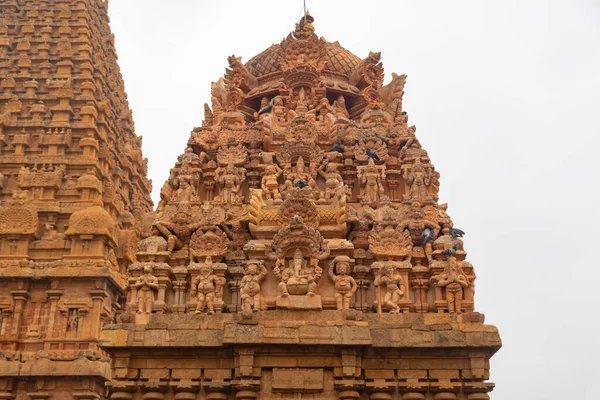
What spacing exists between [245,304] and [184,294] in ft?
4.94

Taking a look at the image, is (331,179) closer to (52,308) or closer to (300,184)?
(300,184)

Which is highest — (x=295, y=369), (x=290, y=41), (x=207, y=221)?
(x=290, y=41)

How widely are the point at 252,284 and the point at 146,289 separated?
217 cm

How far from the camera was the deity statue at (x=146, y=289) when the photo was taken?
13.7m

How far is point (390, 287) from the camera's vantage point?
541 inches

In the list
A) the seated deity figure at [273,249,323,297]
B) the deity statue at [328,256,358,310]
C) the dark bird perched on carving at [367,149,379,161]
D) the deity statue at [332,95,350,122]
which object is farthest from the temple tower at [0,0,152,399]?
the deity statue at [328,256,358,310]

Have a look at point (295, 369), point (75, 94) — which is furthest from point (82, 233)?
point (295, 369)

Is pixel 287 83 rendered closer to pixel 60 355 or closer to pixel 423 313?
pixel 423 313

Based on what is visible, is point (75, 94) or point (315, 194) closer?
point (315, 194)

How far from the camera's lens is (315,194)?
49.7 ft

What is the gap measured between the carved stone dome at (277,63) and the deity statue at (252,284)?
8074 mm

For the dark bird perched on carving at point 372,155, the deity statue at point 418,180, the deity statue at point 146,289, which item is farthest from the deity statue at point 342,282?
the deity statue at point 146,289

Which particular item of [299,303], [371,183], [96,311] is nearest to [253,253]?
[299,303]

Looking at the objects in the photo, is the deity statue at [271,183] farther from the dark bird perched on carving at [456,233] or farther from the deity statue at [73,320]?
the deity statue at [73,320]
